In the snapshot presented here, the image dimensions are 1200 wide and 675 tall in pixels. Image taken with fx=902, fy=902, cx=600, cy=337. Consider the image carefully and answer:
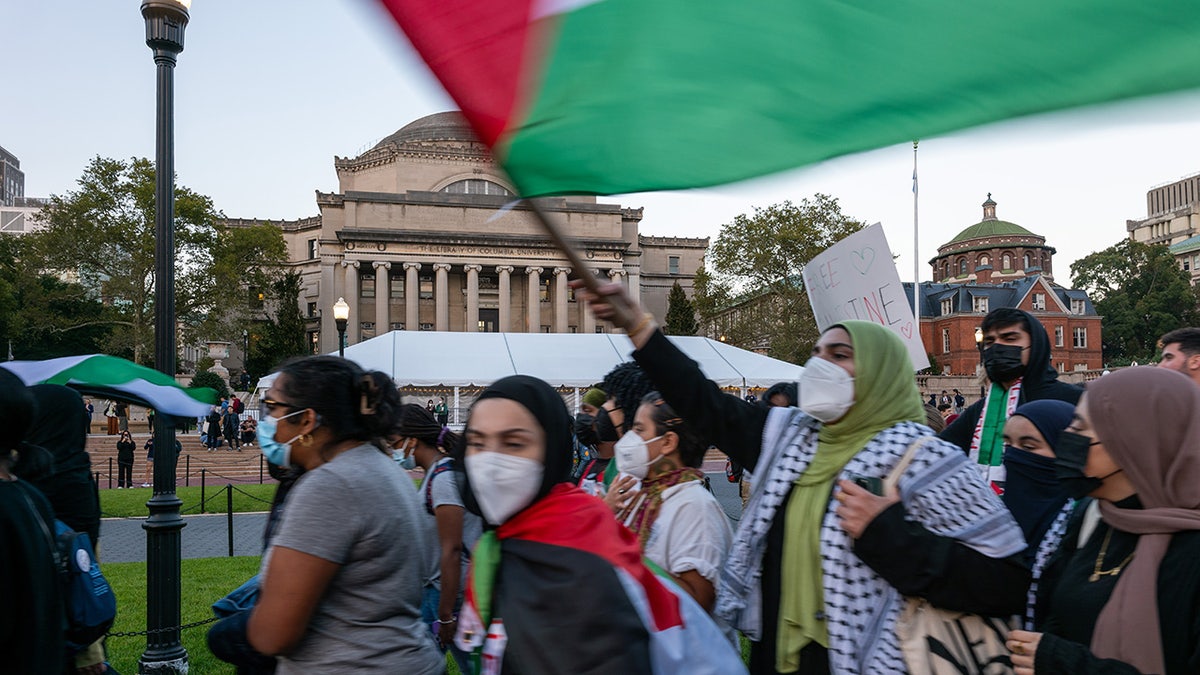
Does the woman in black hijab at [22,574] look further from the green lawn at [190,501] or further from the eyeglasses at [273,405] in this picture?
the green lawn at [190,501]

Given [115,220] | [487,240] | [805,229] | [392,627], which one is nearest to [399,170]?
[487,240]

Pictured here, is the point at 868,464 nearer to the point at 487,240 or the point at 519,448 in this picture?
the point at 519,448

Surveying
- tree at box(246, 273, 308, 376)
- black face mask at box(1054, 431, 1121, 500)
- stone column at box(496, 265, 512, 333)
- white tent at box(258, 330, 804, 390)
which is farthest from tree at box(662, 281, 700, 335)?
black face mask at box(1054, 431, 1121, 500)

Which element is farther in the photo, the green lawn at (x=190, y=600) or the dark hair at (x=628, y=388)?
the green lawn at (x=190, y=600)

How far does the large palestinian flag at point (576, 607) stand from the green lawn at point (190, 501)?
15.6 meters

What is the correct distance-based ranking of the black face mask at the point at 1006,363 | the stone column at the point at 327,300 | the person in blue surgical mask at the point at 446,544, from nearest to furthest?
the person in blue surgical mask at the point at 446,544, the black face mask at the point at 1006,363, the stone column at the point at 327,300

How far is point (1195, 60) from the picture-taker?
1.83 m

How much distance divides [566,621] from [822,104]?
1.47 metres

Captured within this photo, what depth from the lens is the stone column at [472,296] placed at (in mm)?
74875

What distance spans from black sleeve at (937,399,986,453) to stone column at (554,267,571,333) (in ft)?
236

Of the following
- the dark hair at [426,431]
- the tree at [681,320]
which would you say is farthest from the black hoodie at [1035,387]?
the tree at [681,320]

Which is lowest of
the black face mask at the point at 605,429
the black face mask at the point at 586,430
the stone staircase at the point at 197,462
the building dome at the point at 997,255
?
the stone staircase at the point at 197,462

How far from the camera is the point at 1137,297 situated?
87.4m

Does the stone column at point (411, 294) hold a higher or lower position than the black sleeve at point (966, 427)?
higher
